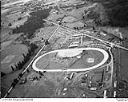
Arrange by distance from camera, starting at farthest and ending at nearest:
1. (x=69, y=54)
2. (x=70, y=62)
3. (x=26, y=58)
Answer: (x=26, y=58) → (x=69, y=54) → (x=70, y=62)

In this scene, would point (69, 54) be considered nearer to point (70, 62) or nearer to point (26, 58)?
point (70, 62)

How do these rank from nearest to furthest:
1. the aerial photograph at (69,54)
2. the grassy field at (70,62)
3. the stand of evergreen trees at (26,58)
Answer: the aerial photograph at (69,54) → the grassy field at (70,62) → the stand of evergreen trees at (26,58)

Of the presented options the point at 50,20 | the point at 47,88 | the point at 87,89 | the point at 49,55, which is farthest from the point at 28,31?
the point at 87,89

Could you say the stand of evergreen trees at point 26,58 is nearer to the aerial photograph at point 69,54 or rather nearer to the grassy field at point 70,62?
the aerial photograph at point 69,54

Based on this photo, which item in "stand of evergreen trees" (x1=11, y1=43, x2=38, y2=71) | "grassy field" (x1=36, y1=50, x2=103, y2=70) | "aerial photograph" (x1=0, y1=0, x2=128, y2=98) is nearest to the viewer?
"aerial photograph" (x1=0, y1=0, x2=128, y2=98)

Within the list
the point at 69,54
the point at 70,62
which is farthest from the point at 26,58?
the point at 70,62

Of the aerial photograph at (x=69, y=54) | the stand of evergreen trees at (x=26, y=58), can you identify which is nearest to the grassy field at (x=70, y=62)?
the aerial photograph at (x=69, y=54)

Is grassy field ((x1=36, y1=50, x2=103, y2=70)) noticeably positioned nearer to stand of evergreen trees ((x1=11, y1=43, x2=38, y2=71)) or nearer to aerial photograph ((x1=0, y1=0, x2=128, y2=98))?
aerial photograph ((x1=0, y1=0, x2=128, y2=98))

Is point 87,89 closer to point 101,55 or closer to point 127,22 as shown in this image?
point 101,55

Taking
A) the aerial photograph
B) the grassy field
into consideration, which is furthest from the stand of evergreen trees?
the grassy field
